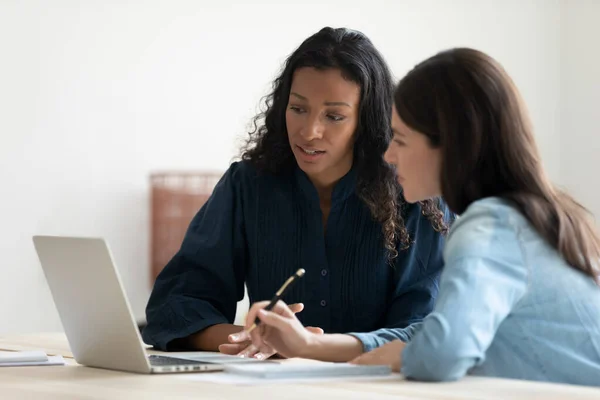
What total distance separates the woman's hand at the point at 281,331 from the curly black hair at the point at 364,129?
58cm

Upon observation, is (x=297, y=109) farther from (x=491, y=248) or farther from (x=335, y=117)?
(x=491, y=248)

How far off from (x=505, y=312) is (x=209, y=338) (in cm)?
78

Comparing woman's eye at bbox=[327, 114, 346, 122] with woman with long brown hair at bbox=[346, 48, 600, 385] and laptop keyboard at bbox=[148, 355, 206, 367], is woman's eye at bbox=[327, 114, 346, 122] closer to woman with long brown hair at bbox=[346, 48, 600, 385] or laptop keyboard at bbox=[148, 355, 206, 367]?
woman with long brown hair at bbox=[346, 48, 600, 385]

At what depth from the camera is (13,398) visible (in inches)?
50.2

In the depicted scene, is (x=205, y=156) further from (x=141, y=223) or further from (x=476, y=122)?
(x=476, y=122)

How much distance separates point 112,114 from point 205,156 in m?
0.52

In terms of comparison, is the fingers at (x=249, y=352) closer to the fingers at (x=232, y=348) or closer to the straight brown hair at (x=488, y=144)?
the fingers at (x=232, y=348)

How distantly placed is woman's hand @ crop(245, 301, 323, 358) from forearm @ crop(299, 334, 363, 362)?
11 millimetres

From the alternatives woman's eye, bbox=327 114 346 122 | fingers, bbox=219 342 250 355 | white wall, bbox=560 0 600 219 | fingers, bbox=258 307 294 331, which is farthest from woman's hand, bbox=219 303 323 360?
white wall, bbox=560 0 600 219

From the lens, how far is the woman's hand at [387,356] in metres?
1.44

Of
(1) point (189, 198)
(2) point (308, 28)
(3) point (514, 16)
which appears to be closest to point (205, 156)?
(1) point (189, 198)

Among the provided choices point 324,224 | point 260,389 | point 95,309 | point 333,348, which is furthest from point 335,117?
point 260,389

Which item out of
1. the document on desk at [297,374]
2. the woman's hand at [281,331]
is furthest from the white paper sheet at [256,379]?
the woman's hand at [281,331]

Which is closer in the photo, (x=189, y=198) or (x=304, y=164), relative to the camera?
(x=304, y=164)
